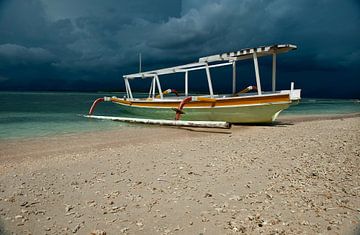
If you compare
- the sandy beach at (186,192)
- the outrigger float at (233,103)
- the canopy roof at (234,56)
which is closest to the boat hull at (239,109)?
the outrigger float at (233,103)

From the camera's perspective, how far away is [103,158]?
8055mm

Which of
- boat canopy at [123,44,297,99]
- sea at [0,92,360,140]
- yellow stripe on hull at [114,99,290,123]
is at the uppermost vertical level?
boat canopy at [123,44,297,99]

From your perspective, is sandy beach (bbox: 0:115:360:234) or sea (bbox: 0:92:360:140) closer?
sandy beach (bbox: 0:115:360:234)

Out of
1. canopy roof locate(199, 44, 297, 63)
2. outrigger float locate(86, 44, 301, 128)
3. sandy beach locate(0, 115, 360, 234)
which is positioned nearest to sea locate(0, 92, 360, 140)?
outrigger float locate(86, 44, 301, 128)

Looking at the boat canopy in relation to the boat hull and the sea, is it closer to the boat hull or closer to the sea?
the boat hull

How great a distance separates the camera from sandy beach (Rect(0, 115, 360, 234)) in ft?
13.1

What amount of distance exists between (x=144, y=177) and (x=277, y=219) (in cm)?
298

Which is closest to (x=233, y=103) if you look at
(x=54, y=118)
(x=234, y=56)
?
(x=234, y=56)

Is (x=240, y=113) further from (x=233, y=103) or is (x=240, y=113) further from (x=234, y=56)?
(x=234, y=56)

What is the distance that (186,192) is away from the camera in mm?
5152

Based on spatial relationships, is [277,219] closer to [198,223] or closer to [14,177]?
[198,223]

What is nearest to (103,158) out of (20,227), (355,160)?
(20,227)

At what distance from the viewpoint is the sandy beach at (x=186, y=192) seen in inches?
157

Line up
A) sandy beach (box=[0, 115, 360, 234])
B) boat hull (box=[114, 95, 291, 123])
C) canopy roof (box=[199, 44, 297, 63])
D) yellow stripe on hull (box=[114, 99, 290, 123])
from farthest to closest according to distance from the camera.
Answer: yellow stripe on hull (box=[114, 99, 290, 123]), boat hull (box=[114, 95, 291, 123]), canopy roof (box=[199, 44, 297, 63]), sandy beach (box=[0, 115, 360, 234])
